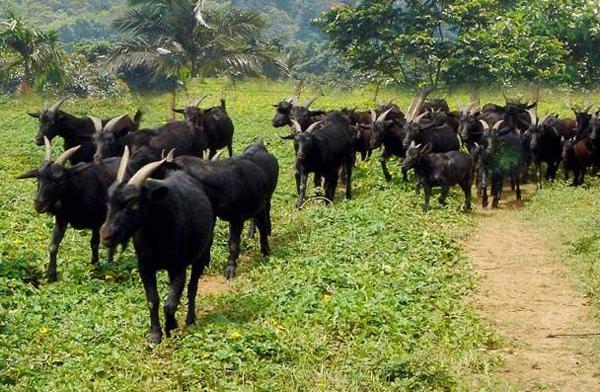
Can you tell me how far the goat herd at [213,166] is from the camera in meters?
7.24

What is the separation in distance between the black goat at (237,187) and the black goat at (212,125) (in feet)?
18.3

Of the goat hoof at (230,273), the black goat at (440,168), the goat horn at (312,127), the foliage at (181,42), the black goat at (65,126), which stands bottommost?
the goat hoof at (230,273)

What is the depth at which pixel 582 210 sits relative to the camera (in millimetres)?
14070

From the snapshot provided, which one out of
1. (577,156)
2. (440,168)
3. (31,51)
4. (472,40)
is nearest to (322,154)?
(440,168)

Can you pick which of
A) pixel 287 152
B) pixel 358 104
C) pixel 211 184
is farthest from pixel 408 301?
pixel 358 104

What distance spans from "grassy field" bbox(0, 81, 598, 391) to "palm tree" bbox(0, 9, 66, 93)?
61.4 ft

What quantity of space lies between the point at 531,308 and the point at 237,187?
3992 mm

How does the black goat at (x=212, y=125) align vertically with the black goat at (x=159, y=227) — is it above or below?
below

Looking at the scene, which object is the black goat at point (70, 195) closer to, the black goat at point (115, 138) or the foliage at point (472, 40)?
the black goat at point (115, 138)

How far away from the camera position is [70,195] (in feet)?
31.7

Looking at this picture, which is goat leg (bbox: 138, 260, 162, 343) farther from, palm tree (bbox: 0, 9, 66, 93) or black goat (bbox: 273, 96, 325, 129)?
palm tree (bbox: 0, 9, 66, 93)

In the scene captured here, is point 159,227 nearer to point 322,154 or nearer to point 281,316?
point 281,316

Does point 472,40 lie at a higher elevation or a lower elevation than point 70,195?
higher

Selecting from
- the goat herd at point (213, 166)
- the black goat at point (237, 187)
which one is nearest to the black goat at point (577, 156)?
the goat herd at point (213, 166)
